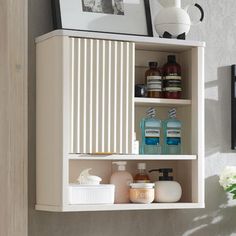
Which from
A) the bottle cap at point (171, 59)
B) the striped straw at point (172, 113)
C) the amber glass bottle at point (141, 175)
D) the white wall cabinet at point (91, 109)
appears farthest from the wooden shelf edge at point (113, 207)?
the bottle cap at point (171, 59)

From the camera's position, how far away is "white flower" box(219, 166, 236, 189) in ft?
9.10

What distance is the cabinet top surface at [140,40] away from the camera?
7.99 ft

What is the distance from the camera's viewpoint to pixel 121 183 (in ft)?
8.41

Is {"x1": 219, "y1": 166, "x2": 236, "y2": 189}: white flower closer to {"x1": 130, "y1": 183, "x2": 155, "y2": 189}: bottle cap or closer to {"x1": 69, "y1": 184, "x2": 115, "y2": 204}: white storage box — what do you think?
{"x1": 130, "y1": 183, "x2": 155, "y2": 189}: bottle cap

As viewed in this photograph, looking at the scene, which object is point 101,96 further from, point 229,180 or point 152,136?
point 229,180

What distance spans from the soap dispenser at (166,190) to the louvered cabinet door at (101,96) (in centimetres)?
20

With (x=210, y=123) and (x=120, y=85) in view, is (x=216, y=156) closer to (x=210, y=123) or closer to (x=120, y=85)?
(x=210, y=123)

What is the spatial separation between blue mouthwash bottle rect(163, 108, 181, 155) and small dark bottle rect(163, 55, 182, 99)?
0.10m

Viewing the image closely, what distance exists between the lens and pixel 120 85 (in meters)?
2.50

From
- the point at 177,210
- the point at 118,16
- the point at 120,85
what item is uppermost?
the point at 118,16

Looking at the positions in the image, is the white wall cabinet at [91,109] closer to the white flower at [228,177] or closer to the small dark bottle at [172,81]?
the small dark bottle at [172,81]

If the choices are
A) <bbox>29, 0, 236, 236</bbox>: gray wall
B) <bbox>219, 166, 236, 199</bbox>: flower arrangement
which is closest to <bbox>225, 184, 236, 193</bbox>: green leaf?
<bbox>219, 166, 236, 199</bbox>: flower arrangement

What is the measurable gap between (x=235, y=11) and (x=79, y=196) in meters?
1.09
